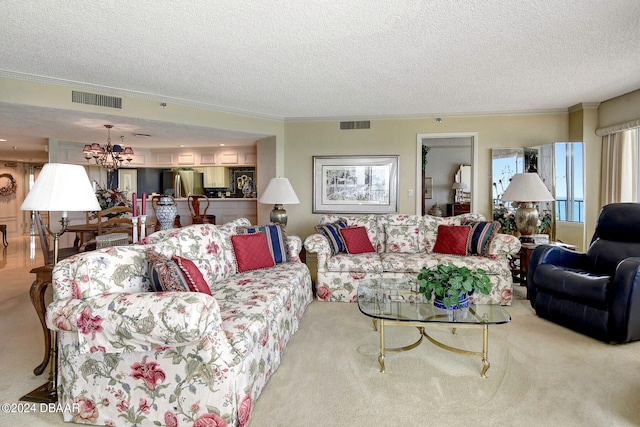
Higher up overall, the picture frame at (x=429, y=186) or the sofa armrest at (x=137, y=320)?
the picture frame at (x=429, y=186)

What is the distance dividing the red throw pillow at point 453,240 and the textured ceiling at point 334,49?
5.46 ft

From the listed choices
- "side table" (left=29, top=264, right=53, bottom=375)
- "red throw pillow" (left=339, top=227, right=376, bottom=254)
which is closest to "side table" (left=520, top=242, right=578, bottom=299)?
"red throw pillow" (left=339, top=227, right=376, bottom=254)

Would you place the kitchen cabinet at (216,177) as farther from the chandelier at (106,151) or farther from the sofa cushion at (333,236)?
the sofa cushion at (333,236)

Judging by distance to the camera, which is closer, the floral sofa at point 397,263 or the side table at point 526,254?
the floral sofa at point 397,263

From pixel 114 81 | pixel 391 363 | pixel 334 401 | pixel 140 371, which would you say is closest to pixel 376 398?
pixel 334 401

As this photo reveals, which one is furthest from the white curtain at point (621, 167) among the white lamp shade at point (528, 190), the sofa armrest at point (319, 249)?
the sofa armrest at point (319, 249)

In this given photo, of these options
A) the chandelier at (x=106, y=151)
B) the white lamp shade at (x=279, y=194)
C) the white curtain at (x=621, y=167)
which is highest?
the chandelier at (x=106, y=151)

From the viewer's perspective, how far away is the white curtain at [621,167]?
4398 millimetres

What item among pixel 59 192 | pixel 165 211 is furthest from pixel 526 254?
pixel 59 192

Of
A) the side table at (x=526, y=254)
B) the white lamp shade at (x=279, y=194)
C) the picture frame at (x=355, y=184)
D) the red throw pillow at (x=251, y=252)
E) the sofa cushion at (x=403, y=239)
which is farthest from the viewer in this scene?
the picture frame at (x=355, y=184)

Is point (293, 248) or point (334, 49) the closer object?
point (334, 49)

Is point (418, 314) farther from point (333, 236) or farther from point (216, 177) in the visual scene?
point (216, 177)

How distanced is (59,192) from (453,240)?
375 centimetres

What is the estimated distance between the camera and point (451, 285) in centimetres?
238
